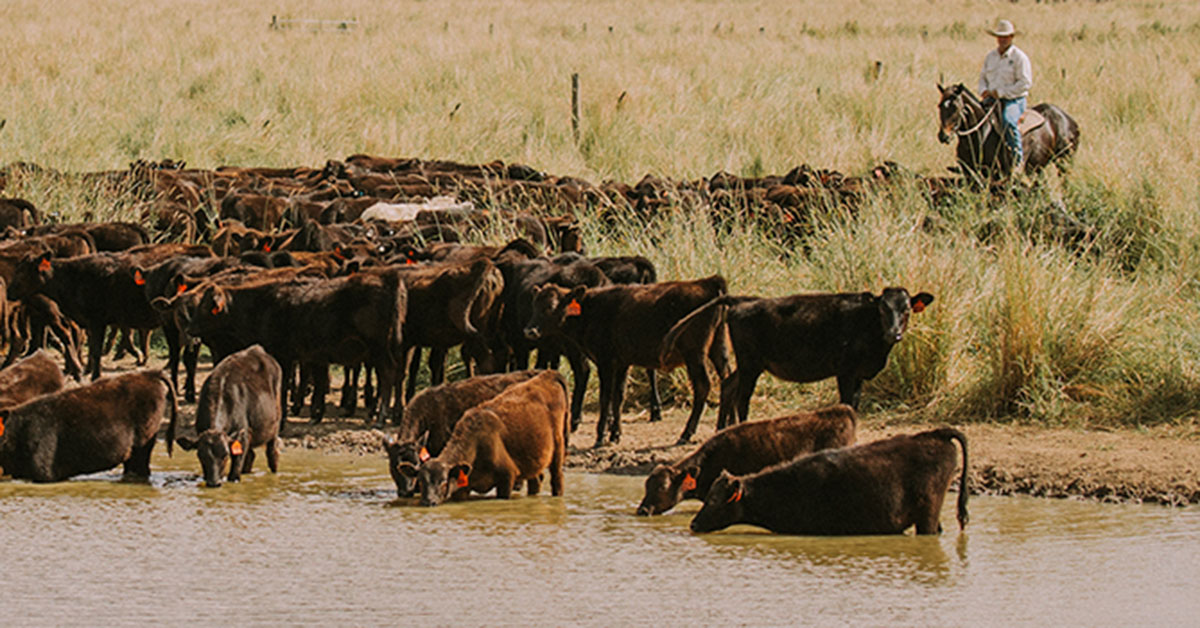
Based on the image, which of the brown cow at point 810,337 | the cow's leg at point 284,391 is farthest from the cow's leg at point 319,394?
the brown cow at point 810,337

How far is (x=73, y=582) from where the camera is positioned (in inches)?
295

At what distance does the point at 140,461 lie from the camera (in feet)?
33.5

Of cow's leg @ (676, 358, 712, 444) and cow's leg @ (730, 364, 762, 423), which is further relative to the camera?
cow's leg @ (676, 358, 712, 444)

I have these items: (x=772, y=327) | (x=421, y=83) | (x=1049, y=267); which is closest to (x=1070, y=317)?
(x=1049, y=267)

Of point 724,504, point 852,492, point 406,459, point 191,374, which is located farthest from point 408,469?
point 191,374

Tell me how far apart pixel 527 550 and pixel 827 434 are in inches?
80.6

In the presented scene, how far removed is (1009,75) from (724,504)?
12.7 metres

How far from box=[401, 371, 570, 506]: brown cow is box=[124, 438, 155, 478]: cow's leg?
1989mm

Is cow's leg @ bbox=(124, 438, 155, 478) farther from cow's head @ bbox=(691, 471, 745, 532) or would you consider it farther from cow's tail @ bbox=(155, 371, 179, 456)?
cow's head @ bbox=(691, 471, 745, 532)

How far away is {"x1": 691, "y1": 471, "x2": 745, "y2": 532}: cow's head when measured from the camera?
27.5ft

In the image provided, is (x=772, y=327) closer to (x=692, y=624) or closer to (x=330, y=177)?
(x=692, y=624)

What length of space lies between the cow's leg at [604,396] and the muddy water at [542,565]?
1424 millimetres

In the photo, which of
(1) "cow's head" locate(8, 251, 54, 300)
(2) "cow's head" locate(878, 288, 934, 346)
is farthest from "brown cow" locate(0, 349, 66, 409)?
(2) "cow's head" locate(878, 288, 934, 346)

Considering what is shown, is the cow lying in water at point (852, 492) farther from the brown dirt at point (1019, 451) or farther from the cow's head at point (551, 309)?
the cow's head at point (551, 309)
